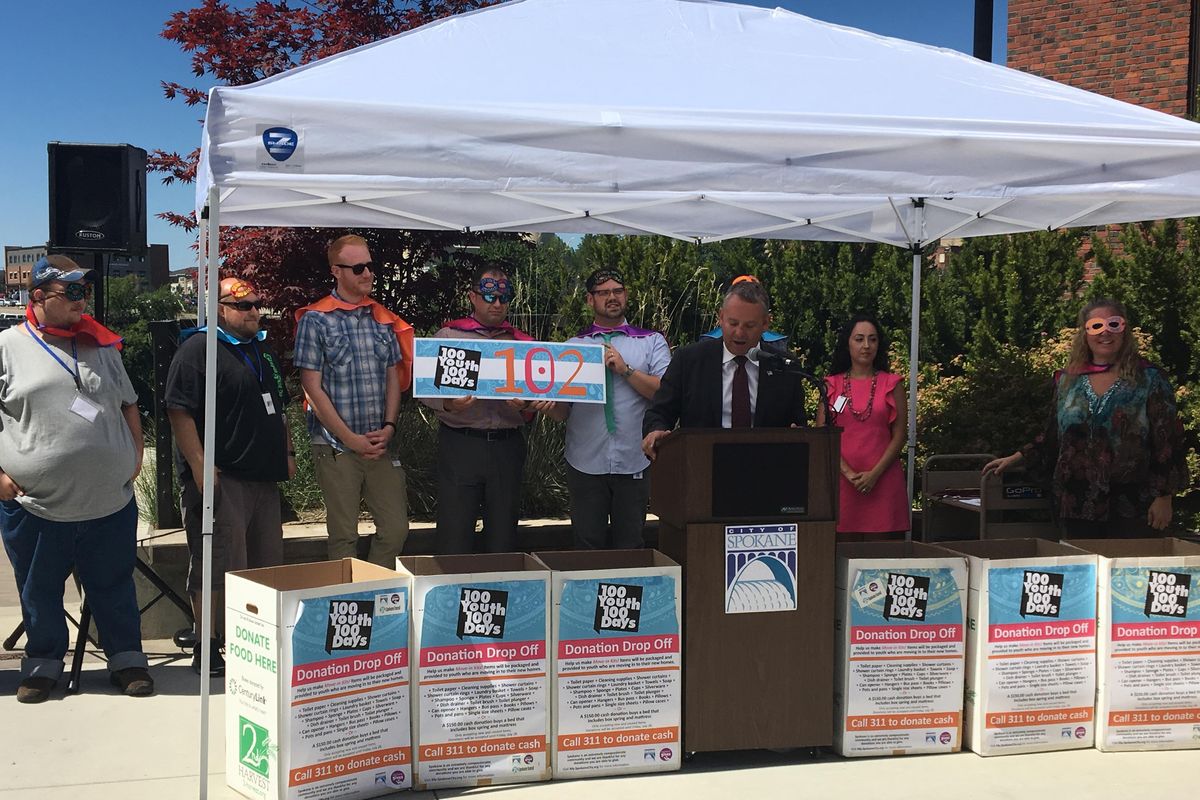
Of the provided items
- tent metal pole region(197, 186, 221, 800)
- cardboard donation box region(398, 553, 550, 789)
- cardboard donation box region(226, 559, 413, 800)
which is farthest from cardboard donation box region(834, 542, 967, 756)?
tent metal pole region(197, 186, 221, 800)

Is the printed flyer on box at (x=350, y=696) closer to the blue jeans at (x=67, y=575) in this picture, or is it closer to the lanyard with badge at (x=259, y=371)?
the lanyard with badge at (x=259, y=371)

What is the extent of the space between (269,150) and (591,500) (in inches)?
98.5

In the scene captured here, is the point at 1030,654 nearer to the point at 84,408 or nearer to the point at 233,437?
the point at 233,437

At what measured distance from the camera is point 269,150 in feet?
12.0

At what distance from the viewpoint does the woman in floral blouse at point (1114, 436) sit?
5.11 m

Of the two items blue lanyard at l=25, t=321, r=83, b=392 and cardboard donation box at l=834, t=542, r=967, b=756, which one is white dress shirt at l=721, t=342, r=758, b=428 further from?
blue lanyard at l=25, t=321, r=83, b=392

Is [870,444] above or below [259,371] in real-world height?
below

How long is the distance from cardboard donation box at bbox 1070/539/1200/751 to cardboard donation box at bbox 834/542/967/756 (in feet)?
1.94

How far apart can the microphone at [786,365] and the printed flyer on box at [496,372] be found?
0.72 m

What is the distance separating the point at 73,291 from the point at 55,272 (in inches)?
4.8

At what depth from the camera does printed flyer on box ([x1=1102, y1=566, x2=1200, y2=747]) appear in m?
4.47

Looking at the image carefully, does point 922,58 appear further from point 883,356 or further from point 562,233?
point 562,233

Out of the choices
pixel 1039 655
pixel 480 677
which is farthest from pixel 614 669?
pixel 1039 655

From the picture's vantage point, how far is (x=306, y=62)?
7762 millimetres
